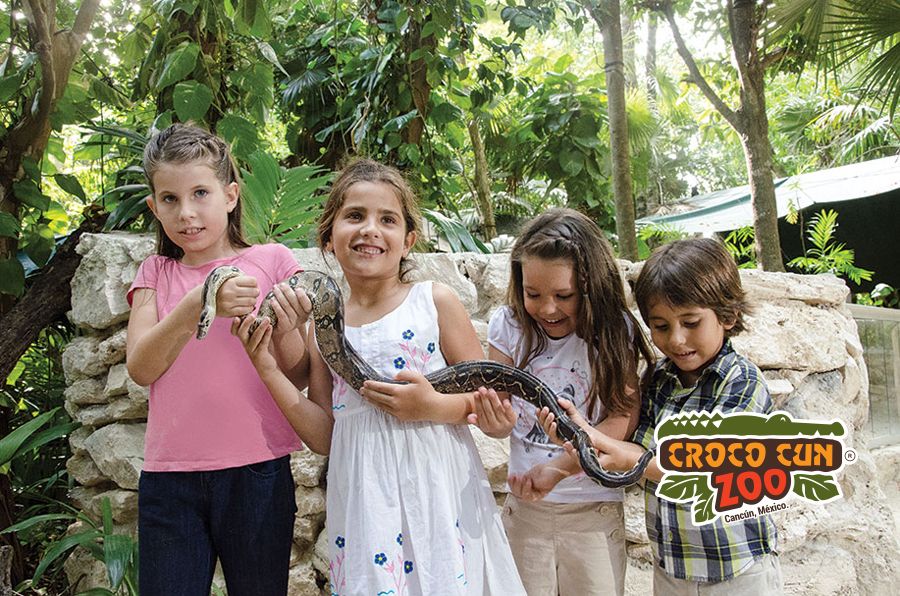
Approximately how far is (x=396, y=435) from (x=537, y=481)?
17.8 inches

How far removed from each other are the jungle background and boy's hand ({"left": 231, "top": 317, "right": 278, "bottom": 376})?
1407 mm

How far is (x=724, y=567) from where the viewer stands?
1879mm

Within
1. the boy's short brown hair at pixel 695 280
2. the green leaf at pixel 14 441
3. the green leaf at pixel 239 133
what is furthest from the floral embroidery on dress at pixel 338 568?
the green leaf at pixel 239 133

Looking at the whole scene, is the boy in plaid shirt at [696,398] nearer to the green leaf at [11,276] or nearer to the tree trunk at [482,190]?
the green leaf at [11,276]

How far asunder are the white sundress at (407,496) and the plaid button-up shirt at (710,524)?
0.47m

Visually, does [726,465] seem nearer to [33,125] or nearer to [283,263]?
[283,263]

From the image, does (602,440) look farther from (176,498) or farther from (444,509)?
(176,498)

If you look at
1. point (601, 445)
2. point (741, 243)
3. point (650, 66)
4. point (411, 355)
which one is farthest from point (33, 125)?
A: point (650, 66)

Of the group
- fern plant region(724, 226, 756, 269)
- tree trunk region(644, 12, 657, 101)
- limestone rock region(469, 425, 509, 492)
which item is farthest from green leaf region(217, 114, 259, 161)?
tree trunk region(644, 12, 657, 101)

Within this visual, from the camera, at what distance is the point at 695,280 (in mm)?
1987

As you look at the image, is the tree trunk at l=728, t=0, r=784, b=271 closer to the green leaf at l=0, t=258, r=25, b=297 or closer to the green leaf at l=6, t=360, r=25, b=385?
the green leaf at l=0, t=258, r=25, b=297

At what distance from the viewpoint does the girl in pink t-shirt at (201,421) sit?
6.10 ft

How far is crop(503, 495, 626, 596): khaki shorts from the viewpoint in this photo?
203 centimetres

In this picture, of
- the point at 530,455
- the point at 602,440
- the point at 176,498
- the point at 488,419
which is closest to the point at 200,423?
the point at 176,498
